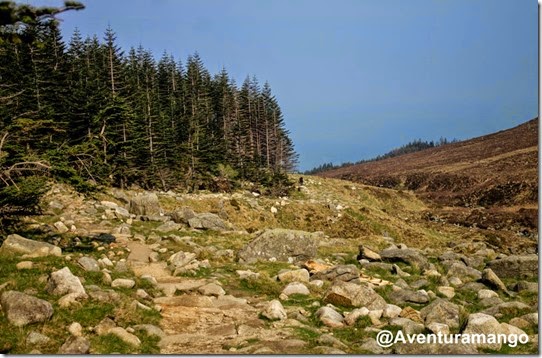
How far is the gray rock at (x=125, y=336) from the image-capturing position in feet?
28.6

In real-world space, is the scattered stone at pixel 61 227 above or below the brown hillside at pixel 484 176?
below

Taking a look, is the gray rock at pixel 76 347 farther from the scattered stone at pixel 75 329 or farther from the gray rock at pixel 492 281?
the gray rock at pixel 492 281

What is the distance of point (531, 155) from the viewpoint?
69812 mm

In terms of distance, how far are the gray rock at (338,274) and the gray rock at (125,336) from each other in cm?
710

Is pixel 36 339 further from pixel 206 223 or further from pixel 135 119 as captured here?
pixel 135 119

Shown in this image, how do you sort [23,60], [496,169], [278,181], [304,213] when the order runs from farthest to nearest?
[496,169]
[278,181]
[23,60]
[304,213]

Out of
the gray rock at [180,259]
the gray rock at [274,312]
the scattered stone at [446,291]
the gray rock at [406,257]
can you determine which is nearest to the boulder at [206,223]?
the gray rock at [180,259]

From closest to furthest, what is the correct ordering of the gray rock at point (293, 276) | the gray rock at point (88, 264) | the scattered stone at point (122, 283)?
the scattered stone at point (122, 283), the gray rock at point (88, 264), the gray rock at point (293, 276)

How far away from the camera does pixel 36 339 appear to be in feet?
27.2

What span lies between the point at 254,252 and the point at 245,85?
55.6 m

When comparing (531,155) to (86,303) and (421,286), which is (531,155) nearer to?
(421,286)

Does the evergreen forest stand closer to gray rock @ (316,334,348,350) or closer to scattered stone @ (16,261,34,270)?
scattered stone @ (16,261,34,270)

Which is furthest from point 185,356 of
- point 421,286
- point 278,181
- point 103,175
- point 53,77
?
point 278,181

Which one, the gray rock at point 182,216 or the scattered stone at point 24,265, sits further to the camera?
the gray rock at point 182,216
